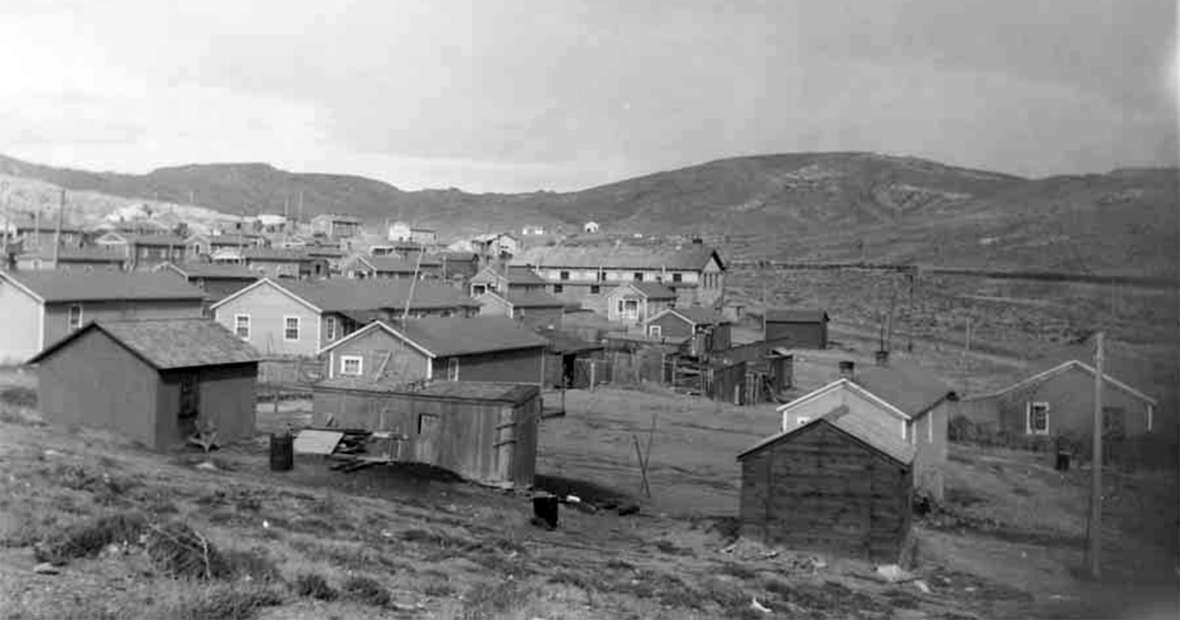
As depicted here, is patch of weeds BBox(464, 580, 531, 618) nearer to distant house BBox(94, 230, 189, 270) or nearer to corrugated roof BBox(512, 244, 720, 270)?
distant house BBox(94, 230, 189, 270)

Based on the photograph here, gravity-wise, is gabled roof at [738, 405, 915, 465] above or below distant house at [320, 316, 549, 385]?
below

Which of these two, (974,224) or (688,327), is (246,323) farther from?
(974,224)

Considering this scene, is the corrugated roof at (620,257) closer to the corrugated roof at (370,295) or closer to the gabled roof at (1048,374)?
the corrugated roof at (370,295)

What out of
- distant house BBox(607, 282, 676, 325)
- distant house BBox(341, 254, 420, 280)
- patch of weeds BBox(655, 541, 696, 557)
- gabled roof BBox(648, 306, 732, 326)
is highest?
distant house BBox(341, 254, 420, 280)

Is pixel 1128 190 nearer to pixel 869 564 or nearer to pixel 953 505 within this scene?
pixel 869 564

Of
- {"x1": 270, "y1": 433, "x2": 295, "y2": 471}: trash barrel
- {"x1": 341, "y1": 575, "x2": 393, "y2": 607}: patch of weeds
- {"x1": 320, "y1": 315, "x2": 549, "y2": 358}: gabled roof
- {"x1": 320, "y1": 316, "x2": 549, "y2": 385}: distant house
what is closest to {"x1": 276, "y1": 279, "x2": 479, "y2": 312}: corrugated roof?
{"x1": 320, "y1": 315, "x2": 549, "y2": 358}: gabled roof

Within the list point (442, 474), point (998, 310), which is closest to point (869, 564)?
point (442, 474)
